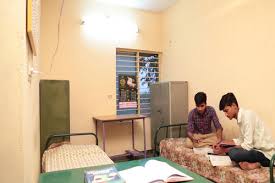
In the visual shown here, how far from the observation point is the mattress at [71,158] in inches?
81.5

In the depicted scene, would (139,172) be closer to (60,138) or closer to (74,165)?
(74,165)

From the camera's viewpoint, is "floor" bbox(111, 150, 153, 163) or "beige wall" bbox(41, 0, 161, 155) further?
"floor" bbox(111, 150, 153, 163)

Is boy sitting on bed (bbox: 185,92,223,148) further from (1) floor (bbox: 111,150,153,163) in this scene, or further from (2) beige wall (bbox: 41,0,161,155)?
(2) beige wall (bbox: 41,0,161,155)

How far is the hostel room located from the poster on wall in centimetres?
2

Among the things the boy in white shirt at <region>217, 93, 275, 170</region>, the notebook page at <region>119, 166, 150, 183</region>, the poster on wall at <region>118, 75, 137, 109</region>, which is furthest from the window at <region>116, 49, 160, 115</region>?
the notebook page at <region>119, 166, 150, 183</region>

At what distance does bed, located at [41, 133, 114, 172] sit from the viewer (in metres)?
2.08

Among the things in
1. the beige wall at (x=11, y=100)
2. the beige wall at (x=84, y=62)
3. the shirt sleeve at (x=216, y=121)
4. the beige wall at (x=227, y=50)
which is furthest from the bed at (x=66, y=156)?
the beige wall at (x=227, y=50)

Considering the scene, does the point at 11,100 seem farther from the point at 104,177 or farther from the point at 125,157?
the point at 125,157

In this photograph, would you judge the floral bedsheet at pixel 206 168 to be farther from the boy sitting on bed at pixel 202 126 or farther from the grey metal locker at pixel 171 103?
the grey metal locker at pixel 171 103

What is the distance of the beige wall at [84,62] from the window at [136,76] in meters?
0.17

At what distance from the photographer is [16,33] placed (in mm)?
755

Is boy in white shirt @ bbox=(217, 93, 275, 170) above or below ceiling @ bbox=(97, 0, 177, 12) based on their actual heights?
below

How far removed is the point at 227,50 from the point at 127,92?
195 centimetres

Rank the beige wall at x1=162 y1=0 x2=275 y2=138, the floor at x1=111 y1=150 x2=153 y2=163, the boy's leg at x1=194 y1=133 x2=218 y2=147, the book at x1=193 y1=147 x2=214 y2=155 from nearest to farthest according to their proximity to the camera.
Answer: the beige wall at x1=162 y1=0 x2=275 y2=138 < the book at x1=193 y1=147 x2=214 y2=155 < the boy's leg at x1=194 y1=133 x2=218 y2=147 < the floor at x1=111 y1=150 x2=153 y2=163
